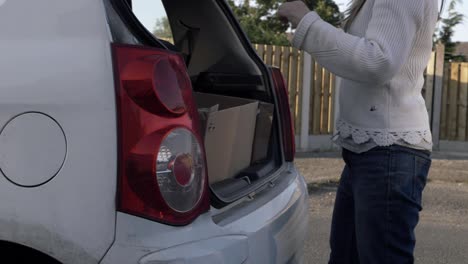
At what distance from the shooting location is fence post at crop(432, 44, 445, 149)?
11.2 meters

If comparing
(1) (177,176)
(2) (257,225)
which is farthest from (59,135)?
(2) (257,225)

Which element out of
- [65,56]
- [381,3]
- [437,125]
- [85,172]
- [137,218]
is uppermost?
[381,3]

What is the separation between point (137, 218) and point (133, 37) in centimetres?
51

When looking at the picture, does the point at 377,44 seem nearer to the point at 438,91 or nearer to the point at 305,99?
the point at 305,99

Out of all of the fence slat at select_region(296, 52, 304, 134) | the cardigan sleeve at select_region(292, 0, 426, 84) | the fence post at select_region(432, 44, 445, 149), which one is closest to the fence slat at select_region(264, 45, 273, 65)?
the fence slat at select_region(296, 52, 304, 134)

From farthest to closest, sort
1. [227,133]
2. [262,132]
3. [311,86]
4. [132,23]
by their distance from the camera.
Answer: [311,86] → [262,132] → [227,133] → [132,23]

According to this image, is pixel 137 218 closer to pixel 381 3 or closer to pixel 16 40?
pixel 16 40

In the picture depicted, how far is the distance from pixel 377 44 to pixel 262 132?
2.95 ft

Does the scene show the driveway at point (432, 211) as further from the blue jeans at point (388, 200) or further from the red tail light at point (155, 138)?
the red tail light at point (155, 138)

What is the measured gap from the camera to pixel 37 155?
152 centimetres

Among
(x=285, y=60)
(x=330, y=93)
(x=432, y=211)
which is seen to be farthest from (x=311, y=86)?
(x=432, y=211)

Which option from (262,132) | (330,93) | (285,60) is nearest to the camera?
(262,132)

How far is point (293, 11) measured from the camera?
2178mm

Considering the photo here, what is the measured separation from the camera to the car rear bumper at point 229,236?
5.08 feet
